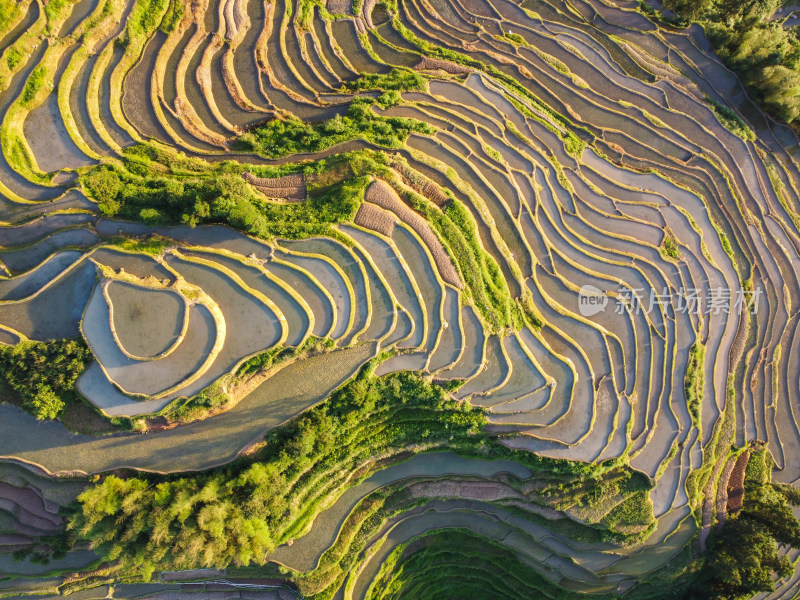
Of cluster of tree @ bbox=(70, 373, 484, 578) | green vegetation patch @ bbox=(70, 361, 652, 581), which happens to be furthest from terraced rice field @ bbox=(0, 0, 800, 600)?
cluster of tree @ bbox=(70, 373, 484, 578)

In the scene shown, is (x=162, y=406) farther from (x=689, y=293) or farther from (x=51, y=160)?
(x=689, y=293)

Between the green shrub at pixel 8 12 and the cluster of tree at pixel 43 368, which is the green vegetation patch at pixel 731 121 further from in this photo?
the green shrub at pixel 8 12

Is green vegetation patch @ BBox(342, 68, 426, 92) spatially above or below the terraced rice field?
above

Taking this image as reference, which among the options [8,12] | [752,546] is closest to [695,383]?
[752,546]

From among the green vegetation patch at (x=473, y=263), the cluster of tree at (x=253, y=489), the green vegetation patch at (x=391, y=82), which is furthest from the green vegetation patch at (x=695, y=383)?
the green vegetation patch at (x=391, y=82)

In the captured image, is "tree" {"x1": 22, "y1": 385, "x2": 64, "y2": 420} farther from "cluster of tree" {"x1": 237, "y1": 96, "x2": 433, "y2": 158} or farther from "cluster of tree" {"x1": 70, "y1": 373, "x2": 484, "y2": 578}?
"cluster of tree" {"x1": 237, "y1": 96, "x2": 433, "y2": 158}
